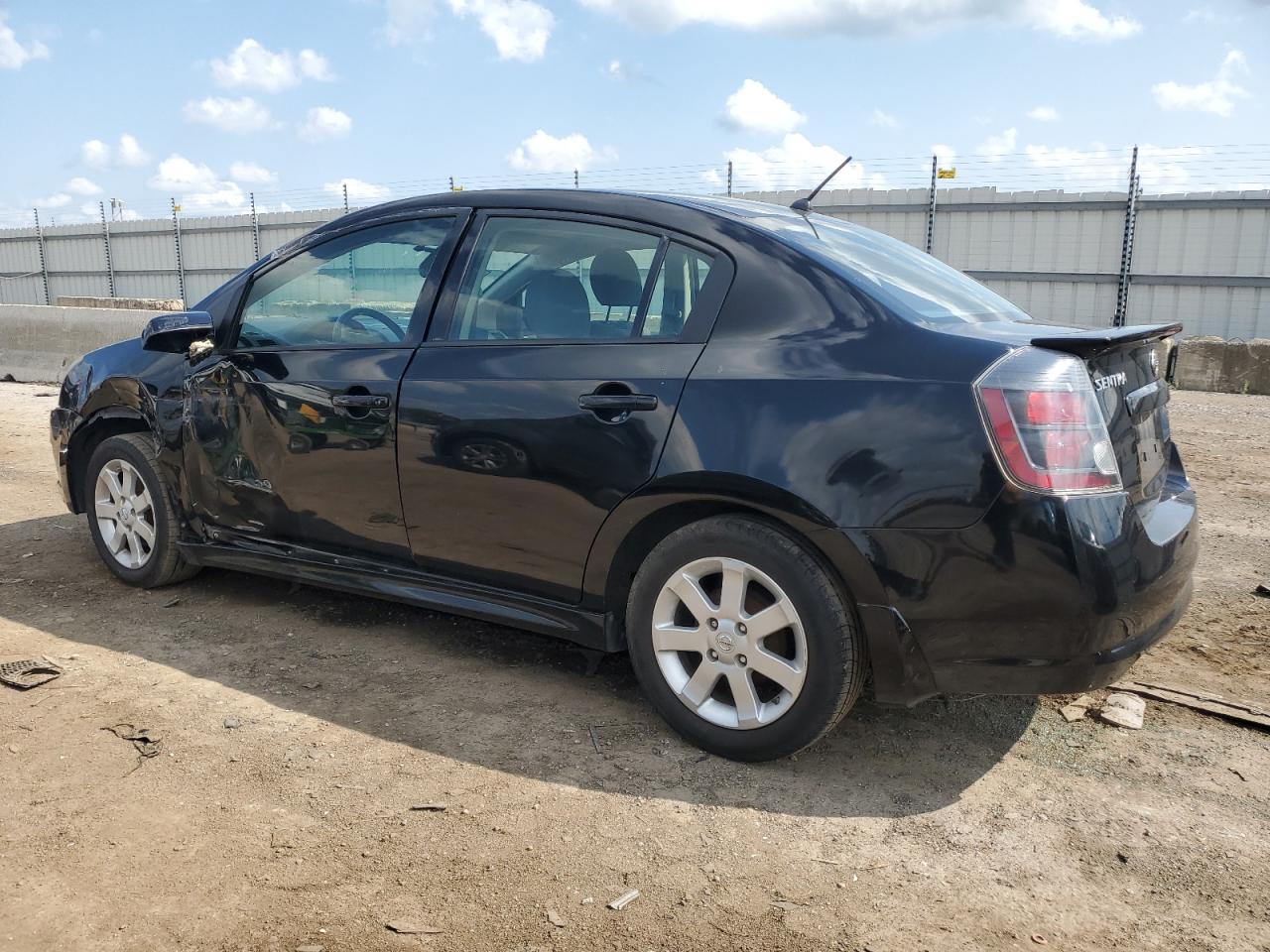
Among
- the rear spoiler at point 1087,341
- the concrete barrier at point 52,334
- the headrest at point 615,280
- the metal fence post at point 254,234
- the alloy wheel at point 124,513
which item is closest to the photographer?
the rear spoiler at point 1087,341

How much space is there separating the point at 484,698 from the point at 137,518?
203 centimetres

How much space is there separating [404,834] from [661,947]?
0.78m

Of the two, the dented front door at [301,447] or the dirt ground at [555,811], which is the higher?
the dented front door at [301,447]

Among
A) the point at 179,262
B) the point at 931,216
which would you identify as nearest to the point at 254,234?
the point at 179,262

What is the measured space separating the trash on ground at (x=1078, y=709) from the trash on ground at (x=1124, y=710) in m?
0.05

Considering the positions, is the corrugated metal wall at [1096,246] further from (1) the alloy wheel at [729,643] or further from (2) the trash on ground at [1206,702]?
(1) the alloy wheel at [729,643]

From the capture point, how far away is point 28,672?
3.72 meters

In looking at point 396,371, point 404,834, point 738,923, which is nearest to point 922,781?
point 738,923

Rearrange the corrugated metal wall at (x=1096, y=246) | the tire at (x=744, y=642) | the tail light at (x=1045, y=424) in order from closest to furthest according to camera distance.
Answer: the tail light at (x=1045, y=424), the tire at (x=744, y=642), the corrugated metal wall at (x=1096, y=246)

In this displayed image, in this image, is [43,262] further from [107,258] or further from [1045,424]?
[1045,424]

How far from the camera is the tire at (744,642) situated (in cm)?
286

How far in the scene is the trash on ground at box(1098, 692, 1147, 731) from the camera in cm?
336

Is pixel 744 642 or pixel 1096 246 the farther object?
pixel 1096 246

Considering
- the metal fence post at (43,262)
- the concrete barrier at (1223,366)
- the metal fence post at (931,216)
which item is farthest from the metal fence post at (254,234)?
the concrete barrier at (1223,366)
